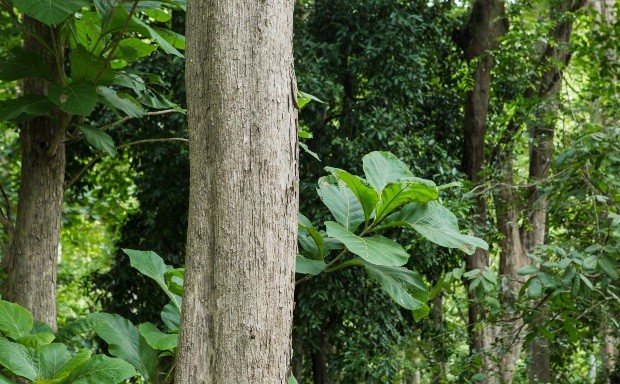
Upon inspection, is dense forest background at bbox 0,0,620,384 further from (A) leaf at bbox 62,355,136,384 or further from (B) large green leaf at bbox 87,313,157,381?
(A) leaf at bbox 62,355,136,384

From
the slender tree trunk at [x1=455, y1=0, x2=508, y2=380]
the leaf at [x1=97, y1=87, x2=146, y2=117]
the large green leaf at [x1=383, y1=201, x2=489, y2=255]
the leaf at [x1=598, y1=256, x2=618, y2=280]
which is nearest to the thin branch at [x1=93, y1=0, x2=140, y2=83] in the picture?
the leaf at [x1=97, y1=87, x2=146, y2=117]

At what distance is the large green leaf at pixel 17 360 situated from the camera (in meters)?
2.24

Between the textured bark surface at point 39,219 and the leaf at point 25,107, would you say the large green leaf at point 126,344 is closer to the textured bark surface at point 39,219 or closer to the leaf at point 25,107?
the textured bark surface at point 39,219

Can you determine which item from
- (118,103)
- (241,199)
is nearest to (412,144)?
(118,103)

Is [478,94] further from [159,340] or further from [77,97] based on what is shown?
[159,340]

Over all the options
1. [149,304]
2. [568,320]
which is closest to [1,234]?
[149,304]

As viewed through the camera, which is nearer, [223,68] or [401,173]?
[223,68]

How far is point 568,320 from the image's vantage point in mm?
5160

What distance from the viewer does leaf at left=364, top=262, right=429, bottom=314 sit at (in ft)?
7.93

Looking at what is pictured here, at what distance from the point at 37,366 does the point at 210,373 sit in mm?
633

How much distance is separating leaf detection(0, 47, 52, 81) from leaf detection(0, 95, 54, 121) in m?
0.08

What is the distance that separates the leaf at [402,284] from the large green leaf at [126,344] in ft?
2.30

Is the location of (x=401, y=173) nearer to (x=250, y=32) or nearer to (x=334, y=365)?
(x=250, y=32)

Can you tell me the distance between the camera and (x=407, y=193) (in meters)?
2.35
